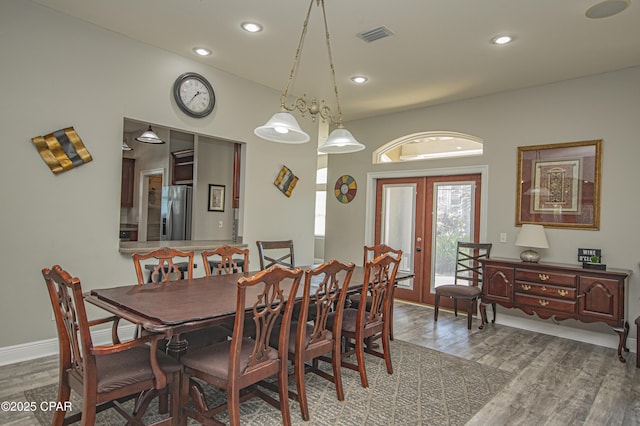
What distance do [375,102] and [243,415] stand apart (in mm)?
4458

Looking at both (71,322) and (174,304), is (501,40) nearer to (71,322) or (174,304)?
(174,304)

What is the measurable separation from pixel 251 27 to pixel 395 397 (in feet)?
11.0

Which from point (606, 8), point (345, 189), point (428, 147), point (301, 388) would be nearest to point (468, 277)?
point (428, 147)

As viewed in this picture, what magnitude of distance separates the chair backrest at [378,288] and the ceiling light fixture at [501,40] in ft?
7.51

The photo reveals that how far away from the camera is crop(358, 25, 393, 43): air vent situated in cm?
341

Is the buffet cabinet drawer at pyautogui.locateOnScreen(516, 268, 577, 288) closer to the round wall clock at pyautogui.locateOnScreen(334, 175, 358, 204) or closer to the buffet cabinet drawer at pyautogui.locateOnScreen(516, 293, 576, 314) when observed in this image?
the buffet cabinet drawer at pyautogui.locateOnScreen(516, 293, 576, 314)

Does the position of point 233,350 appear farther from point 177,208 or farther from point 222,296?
point 177,208

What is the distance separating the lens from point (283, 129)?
9.33 feet

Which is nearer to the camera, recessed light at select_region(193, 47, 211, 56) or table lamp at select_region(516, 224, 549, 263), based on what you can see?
recessed light at select_region(193, 47, 211, 56)

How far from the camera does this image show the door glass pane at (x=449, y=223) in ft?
17.7

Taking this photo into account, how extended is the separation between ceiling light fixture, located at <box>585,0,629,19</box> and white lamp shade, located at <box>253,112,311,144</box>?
2466 mm

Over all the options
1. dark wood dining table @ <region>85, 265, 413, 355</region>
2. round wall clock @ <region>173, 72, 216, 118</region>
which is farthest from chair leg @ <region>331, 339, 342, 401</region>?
round wall clock @ <region>173, 72, 216, 118</region>

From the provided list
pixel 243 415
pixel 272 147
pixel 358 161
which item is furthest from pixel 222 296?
pixel 358 161

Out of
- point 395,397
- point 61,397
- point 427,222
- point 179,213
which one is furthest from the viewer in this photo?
point 179,213
